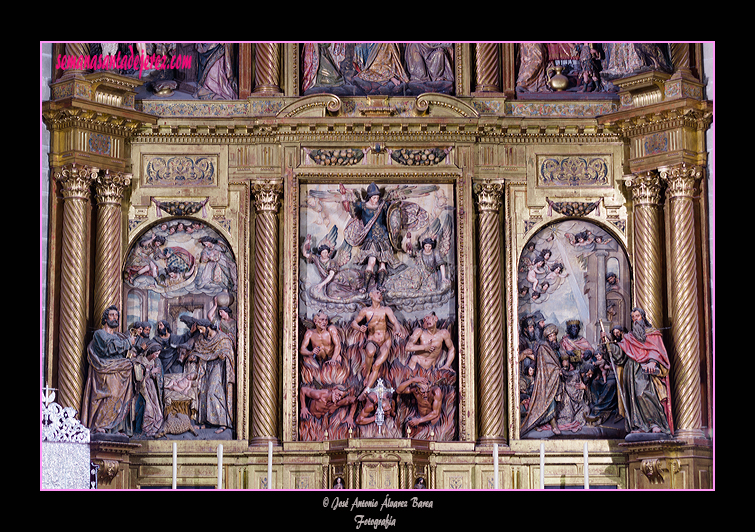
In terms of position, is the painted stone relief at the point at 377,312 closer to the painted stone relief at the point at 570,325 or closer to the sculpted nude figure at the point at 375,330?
the sculpted nude figure at the point at 375,330

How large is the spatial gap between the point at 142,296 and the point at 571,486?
5443 millimetres

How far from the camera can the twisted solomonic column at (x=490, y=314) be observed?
16750 millimetres

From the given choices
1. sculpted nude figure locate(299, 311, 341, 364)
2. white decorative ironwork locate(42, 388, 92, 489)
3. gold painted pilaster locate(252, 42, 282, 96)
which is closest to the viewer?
white decorative ironwork locate(42, 388, 92, 489)

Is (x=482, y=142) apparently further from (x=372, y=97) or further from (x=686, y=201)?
(x=686, y=201)

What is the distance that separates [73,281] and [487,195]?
4922 mm

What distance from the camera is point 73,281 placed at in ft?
54.6

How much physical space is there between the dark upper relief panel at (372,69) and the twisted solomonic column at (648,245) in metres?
1.25

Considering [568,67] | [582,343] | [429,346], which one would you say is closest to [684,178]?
[568,67]

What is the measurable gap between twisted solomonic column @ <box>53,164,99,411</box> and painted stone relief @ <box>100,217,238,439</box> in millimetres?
577

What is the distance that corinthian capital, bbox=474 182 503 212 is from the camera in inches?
681

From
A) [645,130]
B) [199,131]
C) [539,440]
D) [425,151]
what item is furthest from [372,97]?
[539,440]

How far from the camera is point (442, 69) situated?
17781 mm

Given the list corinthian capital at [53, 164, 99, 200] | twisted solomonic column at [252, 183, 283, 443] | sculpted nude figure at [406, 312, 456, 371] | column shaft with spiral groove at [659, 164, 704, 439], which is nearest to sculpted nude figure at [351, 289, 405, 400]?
sculpted nude figure at [406, 312, 456, 371]

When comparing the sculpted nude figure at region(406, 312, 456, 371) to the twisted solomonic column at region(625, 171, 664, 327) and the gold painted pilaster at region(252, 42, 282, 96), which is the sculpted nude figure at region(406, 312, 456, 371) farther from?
the gold painted pilaster at region(252, 42, 282, 96)
